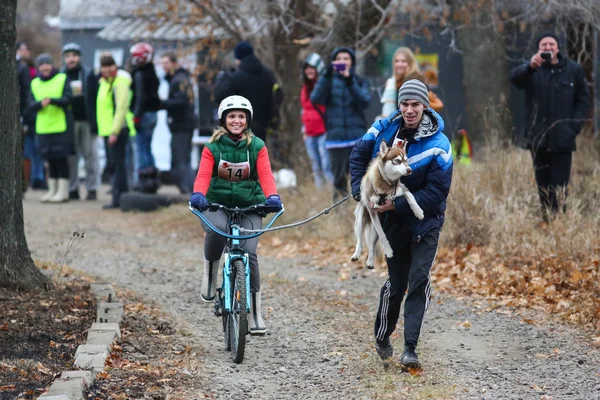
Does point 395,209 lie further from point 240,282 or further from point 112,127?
point 112,127

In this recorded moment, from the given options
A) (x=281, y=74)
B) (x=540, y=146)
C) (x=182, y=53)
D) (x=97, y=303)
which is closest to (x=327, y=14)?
(x=281, y=74)

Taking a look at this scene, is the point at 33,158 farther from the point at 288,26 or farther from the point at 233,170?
the point at 233,170

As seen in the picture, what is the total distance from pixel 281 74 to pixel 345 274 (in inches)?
241

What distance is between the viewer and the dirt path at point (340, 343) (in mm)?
6898

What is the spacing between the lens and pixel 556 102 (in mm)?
11781

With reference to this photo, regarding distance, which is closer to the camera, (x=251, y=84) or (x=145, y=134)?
(x=251, y=84)

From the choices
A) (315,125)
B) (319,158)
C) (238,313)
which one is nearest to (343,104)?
(315,125)

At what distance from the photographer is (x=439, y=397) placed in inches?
257

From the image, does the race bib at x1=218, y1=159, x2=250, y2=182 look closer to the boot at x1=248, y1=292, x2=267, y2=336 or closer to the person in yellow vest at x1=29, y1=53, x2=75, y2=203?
the boot at x1=248, y1=292, x2=267, y2=336

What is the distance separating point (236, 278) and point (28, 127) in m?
13.4

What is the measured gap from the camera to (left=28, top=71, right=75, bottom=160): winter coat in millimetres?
17594

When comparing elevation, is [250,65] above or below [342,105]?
above

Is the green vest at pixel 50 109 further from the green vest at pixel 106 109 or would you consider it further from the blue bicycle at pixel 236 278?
the blue bicycle at pixel 236 278

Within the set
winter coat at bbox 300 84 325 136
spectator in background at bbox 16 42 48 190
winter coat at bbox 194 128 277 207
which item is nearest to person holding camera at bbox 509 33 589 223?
winter coat at bbox 300 84 325 136
